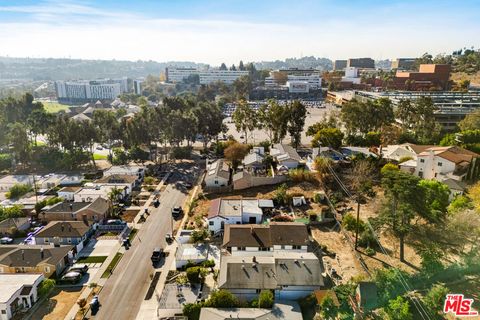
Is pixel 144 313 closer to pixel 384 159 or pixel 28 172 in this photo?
pixel 384 159

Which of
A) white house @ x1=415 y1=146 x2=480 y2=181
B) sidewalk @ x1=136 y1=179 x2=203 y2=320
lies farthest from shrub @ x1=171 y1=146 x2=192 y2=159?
white house @ x1=415 y1=146 x2=480 y2=181

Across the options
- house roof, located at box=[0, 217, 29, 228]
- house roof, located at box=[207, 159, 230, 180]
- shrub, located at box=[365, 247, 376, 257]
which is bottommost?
house roof, located at box=[0, 217, 29, 228]

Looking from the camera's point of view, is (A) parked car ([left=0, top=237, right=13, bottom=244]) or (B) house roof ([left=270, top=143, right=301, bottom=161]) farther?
(B) house roof ([left=270, top=143, right=301, bottom=161])

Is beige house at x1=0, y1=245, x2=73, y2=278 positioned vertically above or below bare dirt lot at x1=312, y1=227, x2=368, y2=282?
below

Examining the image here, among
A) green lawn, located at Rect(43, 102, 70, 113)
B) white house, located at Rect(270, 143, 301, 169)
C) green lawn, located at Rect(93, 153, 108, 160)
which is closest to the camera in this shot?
white house, located at Rect(270, 143, 301, 169)

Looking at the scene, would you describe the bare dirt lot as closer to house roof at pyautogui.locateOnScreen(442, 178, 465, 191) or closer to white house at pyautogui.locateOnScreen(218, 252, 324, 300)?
white house at pyautogui.locateOnScreen(218, 252, 324, 300)

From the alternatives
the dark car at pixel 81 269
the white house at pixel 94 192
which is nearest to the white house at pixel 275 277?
the dark car at pixel 81 269

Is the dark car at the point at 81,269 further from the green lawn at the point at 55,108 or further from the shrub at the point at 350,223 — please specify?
the green lawn at the point at 55,108

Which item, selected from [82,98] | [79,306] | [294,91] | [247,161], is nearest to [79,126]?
[247,161]
